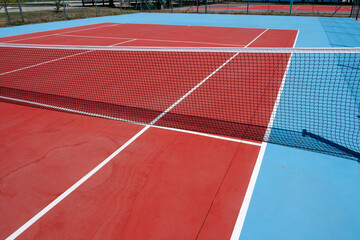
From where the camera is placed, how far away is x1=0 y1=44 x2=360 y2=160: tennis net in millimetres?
6207

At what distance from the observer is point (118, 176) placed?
4730 mm

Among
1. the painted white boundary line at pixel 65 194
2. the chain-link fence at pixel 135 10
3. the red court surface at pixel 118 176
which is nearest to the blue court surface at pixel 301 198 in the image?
the red court surface at pixel 118 176

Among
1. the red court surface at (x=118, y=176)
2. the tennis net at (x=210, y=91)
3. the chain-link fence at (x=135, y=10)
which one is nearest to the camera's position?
the red court surface at (x=118, y=176)

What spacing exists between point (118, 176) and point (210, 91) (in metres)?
4.51

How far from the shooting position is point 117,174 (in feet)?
15.7

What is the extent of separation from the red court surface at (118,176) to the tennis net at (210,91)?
0.23 m

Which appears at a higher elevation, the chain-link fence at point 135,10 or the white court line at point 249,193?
the chain-link fence at point 135,10

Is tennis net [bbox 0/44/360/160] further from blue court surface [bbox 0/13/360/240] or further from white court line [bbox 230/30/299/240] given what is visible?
blue court surface [bbox 0/13/360/240]

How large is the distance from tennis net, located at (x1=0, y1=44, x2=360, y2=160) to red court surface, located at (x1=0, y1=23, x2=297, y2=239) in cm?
23

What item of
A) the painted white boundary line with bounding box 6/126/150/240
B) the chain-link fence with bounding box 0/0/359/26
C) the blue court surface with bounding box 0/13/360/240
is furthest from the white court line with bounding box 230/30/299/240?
the chain-link fence with bounding box 0/0/359/26

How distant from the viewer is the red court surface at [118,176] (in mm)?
3812

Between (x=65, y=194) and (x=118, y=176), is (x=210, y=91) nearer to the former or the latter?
(x=118, y=176)

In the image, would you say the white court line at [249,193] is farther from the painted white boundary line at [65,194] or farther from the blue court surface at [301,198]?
the painted white boundary line at [65,194]

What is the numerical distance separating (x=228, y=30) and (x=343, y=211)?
1755 cm
